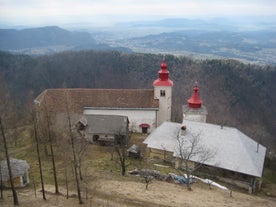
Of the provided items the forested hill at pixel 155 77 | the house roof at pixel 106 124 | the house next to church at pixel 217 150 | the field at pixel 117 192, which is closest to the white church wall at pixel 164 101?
the house next to church at pixel 217 150

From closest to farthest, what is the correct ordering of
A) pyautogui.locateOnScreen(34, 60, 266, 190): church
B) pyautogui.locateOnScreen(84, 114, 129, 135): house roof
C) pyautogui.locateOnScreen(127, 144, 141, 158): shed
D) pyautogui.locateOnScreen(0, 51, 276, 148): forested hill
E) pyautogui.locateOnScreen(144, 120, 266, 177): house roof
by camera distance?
pyautogui.locateOnScreen(144, 120, 266, 177): house roof, pyautogui.locateOnScreen(34, 60, 266, 190): church, pyautogui.locateOnScreen(127, 144, 141, 158): shed, pyautogui.locateOnScreen(84, 114, 129, 135): house roof, pyautogui.locateOnScreen(0, 51, 276, 148): forested hill

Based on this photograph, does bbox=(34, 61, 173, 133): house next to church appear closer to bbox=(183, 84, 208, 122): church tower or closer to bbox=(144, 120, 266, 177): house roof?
bbox=(183, 84, 208, 122): church tower

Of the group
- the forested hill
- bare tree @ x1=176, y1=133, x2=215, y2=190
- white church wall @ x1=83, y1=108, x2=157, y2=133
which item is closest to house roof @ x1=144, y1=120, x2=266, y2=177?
bare tree @ x1=176, y1=133, x2=215, y2=190

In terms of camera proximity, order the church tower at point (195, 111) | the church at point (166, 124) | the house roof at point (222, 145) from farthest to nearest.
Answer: the church tower at point (195, 111)
the church at point (166, 124)
the house roof at point (222, 145)

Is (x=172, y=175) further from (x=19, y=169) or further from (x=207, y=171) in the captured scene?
(x=19, y=169)

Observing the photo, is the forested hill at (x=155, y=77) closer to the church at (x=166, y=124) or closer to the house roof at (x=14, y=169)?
the church at (x=166, y=124)
